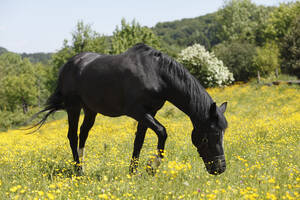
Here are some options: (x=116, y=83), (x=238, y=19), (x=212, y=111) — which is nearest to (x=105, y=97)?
(x=116, y=83)

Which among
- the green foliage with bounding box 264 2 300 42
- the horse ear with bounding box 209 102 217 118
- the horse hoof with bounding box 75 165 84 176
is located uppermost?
the green foliage with bounding box 264 2 300 42

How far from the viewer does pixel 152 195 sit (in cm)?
317

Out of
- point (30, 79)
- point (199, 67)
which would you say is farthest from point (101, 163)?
point (30, 79)

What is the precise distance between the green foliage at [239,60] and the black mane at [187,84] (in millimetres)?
33121

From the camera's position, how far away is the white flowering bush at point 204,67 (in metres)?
29.5

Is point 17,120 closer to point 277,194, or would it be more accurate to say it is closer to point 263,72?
point 263,72

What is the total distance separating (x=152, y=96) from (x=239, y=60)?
34.6m

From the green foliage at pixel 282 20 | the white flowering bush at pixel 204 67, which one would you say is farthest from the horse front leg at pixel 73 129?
the green foliage at pixel 282 20

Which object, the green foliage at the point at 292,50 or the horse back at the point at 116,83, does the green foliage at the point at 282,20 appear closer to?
the green foliage at the point at 292,50

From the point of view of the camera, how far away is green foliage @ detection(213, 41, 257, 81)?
118 ft

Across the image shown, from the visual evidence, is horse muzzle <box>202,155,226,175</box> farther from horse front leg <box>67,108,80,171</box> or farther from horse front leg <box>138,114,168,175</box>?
horse front leg <box>67,108,80,171</box>

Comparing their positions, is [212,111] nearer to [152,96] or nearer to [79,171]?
[152,96]

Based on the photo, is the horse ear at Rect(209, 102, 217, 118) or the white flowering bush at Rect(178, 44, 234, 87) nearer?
the horse ear at Rect(209, 102, 217, 118)

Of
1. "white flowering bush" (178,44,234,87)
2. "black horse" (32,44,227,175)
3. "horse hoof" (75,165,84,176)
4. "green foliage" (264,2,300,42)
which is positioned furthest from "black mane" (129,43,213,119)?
"green foliage" (264,2,300,42)
